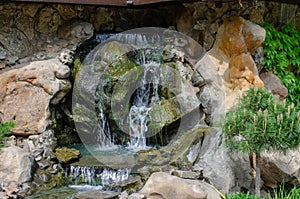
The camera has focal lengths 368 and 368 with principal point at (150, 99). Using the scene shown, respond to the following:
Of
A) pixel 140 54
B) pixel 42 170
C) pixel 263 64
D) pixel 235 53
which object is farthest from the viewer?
pixel 140 54

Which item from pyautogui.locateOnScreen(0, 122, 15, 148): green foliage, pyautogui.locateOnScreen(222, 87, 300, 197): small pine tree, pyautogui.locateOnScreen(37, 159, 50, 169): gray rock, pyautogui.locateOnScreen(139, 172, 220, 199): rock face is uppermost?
pyautogui.locateOnScreen(222, 87, 300, 197): small pine tree

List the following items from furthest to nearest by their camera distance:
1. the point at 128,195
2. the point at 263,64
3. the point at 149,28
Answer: the point at 149,28 → the point at 263,64 → the point at 128,195

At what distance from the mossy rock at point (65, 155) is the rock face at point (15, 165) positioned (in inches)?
21.8

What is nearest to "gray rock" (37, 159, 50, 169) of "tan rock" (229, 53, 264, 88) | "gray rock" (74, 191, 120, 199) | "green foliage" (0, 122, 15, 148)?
"green foliage" (0, 122, 15, 148)

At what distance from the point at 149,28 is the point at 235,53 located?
2.67 m

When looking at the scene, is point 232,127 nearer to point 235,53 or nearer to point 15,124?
point 235,53

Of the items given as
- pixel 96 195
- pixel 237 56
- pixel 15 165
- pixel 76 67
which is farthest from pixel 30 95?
pixel 237 56

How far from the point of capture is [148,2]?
7395 millimetres

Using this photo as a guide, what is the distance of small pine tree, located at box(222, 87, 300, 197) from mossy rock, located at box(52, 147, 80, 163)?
2.99 meters

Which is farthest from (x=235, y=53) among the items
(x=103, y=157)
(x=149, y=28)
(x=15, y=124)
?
(x=15, y=124)

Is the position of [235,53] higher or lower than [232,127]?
higher

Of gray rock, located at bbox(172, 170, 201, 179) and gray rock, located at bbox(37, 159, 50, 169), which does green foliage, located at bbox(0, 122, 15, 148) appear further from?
gray rock, located at bbox(172, 170, 201, 179)

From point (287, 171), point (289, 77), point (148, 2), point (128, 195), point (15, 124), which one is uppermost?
point (148, 2)

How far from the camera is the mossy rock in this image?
22.2ft
